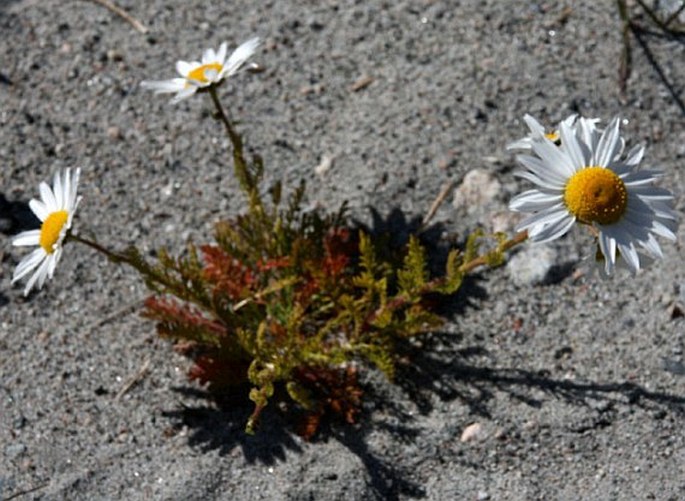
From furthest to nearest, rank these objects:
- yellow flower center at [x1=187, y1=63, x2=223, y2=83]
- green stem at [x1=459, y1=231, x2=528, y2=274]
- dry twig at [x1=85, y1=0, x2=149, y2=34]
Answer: dry twig at [x1=85, y1=0, x2=149, y2=34], yellow flower center at [x1=187, y1=63, x2=223, y2=83], green stem at [x1=459, y1=231, x2=528, y2=274]

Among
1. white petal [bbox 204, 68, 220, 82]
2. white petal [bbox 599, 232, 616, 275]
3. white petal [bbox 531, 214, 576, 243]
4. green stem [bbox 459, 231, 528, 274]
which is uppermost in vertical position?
white petal [bbox 204, 68, 220, 82]

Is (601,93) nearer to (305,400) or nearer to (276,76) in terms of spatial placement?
(276,76)

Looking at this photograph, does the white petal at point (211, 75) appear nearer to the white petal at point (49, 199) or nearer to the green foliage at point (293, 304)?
the green foliage at point (293, 304)

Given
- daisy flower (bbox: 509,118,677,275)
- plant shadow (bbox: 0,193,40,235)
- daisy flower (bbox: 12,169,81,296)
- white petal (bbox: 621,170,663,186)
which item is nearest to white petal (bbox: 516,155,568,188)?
daisy flower (bbox: 509,118,677,275)

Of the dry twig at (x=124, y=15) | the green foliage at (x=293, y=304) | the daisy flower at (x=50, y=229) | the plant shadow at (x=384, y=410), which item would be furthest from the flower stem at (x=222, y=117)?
the dry twig at (x=124, y=15)

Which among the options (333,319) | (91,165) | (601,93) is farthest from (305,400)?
(601,93)

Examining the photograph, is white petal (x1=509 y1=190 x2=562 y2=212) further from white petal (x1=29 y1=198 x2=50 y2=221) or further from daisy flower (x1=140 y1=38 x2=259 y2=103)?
white petal (x1=29 y1=198 x2=50 y2=221)

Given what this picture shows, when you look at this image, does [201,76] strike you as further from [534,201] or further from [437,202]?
[534,201]
